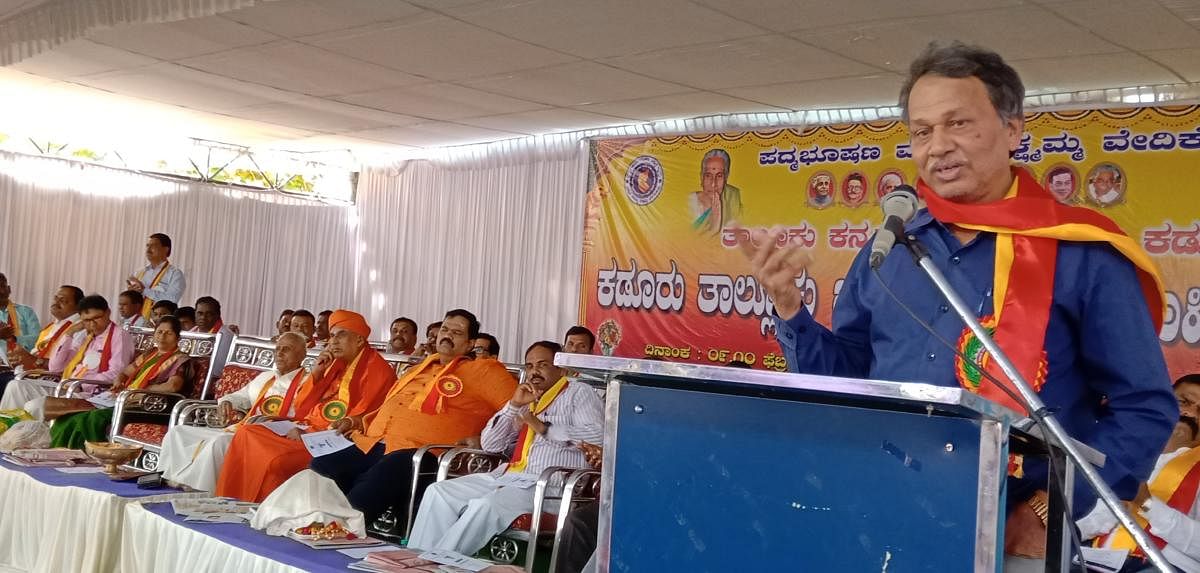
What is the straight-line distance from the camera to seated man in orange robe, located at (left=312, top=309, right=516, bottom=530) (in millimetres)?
5180

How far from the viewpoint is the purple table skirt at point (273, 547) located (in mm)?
2785

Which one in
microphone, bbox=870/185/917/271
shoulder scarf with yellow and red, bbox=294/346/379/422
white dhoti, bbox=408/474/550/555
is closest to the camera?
microphone, bbox=870/185/917/271

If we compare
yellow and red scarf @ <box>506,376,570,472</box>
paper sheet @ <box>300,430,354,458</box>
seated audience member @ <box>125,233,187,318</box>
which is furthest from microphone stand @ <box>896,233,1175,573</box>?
seated audience member @ <box>125,233,187,318</box>

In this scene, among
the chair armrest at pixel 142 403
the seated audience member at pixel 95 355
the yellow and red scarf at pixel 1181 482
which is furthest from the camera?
the seated audience member at pixel 95 355

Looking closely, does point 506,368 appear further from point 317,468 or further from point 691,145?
point 691,145

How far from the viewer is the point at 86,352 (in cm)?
717

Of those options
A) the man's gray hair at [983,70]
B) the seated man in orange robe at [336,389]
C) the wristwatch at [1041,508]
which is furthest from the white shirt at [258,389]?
the wristwatch at [1041,508]

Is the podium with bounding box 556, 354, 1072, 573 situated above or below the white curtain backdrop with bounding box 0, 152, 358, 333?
below

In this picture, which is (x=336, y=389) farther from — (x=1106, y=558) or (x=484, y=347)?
(x=1106, y=558)

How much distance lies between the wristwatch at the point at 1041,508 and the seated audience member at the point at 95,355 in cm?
657

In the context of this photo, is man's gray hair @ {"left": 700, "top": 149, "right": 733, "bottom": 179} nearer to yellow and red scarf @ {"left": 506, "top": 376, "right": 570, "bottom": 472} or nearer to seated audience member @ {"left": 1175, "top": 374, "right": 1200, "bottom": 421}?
yellow and red scarf @ {"left": 506, "top": 376, "right": 570, "bottom": 472}

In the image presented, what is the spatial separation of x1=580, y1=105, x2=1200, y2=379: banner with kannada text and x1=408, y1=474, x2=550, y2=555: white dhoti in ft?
6.87

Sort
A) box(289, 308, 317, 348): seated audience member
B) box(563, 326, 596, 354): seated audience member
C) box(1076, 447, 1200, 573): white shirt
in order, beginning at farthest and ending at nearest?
1. box(289, 308, 317, 348): seated audience member
2. box(563, 326, 596, 354): seated audience member
3. box(1076, 447, 1200, 573): white shirt

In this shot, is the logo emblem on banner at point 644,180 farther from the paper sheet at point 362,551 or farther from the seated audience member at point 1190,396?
the paper sheet at point 362,551
